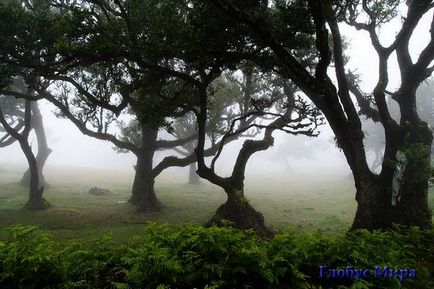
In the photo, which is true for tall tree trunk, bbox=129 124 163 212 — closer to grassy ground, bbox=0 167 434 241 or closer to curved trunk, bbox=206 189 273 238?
grassy ground, bbox=0 167 434 241

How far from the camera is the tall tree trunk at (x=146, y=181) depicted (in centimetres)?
2434

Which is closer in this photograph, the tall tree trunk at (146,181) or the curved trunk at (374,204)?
the curved trunk at (374,204)

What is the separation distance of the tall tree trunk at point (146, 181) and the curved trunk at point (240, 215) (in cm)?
873

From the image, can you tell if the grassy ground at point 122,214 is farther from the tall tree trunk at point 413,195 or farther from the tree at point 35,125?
the tree at point 35,125

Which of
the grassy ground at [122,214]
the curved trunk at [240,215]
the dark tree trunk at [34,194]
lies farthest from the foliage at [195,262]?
the dark tree trunk at [34,194]

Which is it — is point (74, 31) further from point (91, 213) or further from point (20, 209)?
point (20, 209)

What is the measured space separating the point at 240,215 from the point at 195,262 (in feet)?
37.2

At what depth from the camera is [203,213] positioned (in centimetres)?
2380

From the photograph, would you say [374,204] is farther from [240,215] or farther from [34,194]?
[34,194]

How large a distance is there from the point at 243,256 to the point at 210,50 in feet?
23.4

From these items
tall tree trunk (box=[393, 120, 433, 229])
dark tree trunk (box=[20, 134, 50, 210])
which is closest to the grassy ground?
dark tree trunk (box=[20, 134, 50, 210])

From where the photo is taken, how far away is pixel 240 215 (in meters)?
16.7

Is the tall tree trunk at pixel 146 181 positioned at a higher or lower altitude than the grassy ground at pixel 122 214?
higher

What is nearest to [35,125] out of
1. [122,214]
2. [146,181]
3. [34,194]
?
[34,194]
